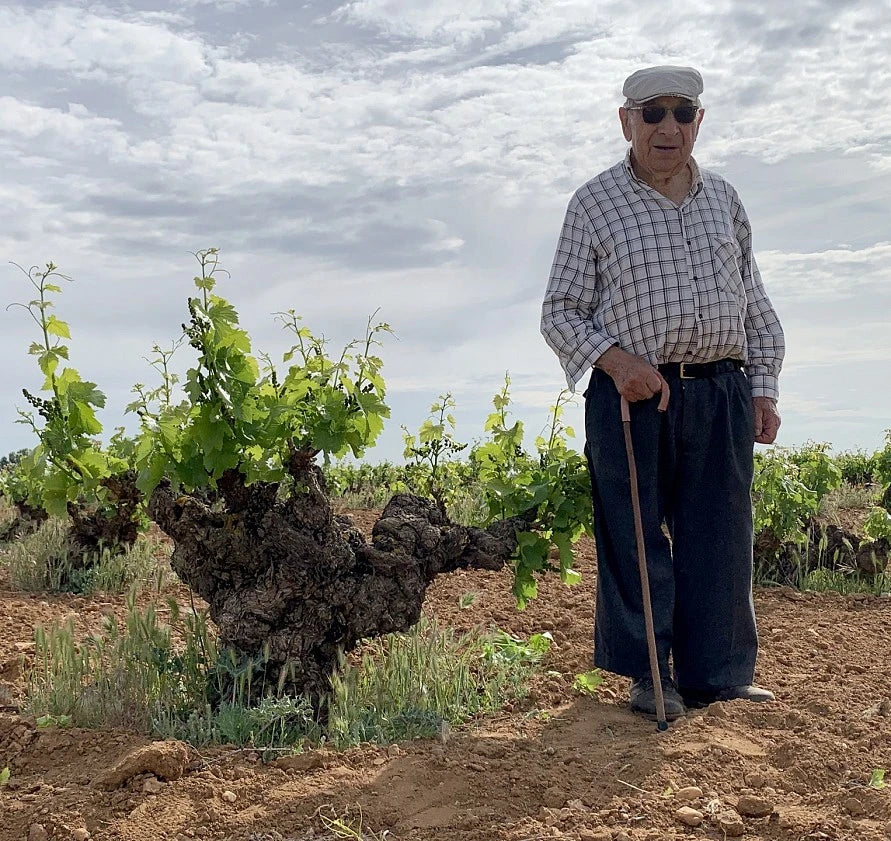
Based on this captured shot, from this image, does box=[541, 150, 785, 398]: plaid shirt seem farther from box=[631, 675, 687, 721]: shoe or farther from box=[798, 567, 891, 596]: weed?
box=[798, 567, 891, 596]: weed

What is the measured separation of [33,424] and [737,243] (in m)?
3.11

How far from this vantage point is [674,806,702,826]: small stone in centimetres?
312

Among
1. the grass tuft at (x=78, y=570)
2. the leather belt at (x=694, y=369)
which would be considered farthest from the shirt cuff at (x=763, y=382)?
the grass tuft at (x=78, y=570)

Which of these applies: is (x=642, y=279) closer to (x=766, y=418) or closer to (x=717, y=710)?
(x=766, y=418)

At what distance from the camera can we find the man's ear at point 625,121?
4453 millimetres

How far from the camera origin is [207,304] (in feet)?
12.3

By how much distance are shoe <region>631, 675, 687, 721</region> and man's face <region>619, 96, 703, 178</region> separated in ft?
7.06

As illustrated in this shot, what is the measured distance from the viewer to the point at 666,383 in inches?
167

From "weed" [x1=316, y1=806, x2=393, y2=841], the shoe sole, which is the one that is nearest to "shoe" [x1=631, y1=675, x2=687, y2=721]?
the shoe sole

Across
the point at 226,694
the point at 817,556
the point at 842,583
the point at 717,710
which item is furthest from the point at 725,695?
the point at 817,556

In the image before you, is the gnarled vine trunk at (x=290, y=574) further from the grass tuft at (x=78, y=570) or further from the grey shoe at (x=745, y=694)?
the grass tuft at (x=78, y=570)

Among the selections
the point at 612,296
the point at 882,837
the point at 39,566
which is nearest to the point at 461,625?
the point at 612,296

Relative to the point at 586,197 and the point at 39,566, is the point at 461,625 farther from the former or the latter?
the point at 39,566

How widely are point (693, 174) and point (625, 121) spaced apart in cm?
38
